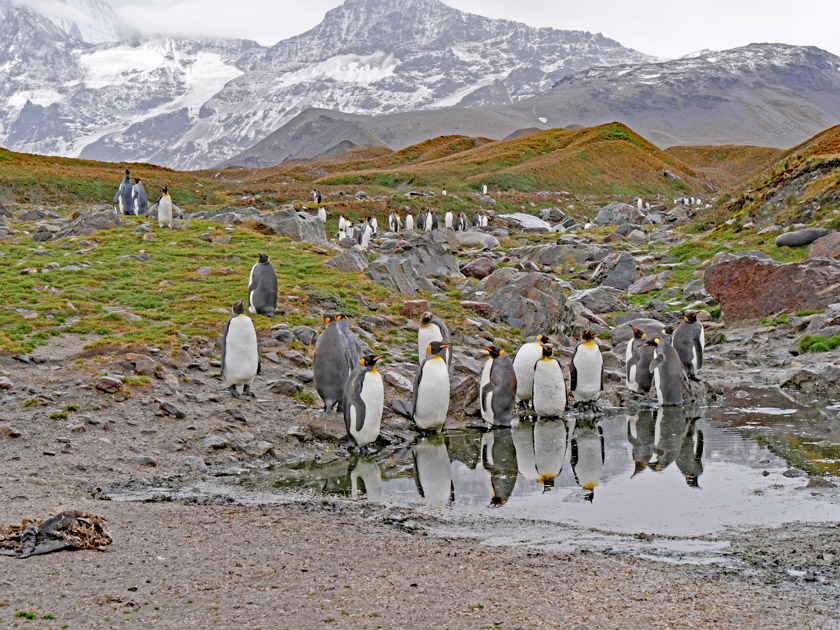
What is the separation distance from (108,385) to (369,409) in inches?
129

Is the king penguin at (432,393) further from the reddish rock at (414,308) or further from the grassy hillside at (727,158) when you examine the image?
the grassy hillside at (727,158)

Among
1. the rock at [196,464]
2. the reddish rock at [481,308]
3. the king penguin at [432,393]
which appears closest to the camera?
the rock at [196,464]

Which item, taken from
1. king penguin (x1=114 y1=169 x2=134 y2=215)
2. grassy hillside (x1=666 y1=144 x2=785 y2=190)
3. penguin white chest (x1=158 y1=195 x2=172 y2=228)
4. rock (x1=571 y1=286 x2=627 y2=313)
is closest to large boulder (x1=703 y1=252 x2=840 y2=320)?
rock (x1=571 y1=286 x2=627 y2=313)

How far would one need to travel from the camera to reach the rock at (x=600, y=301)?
65.8 ft

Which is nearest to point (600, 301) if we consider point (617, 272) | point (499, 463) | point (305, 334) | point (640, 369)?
point (617, 272)

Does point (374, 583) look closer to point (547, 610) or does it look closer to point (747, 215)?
point (547, 610)

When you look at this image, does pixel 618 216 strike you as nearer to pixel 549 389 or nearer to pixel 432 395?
pixel 549 389

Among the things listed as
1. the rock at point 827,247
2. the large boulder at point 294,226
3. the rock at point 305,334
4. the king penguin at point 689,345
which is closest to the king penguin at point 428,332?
the rock at point 305,334

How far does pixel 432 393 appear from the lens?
420 inches

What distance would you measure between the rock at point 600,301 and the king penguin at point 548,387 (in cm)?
813

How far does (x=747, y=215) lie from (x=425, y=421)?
67.2ft

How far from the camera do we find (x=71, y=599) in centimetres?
464

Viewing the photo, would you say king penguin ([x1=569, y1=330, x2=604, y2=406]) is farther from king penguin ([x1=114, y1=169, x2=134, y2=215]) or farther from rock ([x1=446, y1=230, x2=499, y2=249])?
king penguin ([x1=114, y1=169, x2=134, y2=215])

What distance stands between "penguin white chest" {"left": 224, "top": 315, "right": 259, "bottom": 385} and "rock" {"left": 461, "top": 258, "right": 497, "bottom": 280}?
12.6 meters
